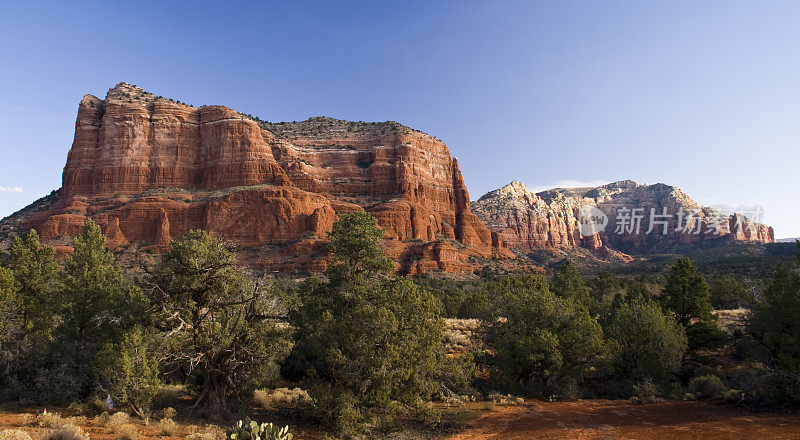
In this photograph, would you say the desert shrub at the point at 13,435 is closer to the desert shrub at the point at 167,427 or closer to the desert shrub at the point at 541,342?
the desert shrub at the point at 167,427

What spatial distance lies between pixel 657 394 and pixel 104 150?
121 metres

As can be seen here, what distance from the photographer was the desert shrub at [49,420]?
38.0 feet

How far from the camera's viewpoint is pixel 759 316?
20.7m

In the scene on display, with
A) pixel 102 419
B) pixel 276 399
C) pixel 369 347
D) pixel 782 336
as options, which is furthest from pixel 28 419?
pixel 782 336

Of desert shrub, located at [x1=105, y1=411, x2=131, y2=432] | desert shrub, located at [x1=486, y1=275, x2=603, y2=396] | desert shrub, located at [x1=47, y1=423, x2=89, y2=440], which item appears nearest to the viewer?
desert shrub, located at [x1=47, y1=423, x2=89, y2=440]

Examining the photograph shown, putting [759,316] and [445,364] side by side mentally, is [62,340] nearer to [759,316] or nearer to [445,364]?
[445,364]

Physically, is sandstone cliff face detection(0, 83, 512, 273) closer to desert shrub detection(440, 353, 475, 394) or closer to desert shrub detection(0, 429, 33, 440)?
desert shrub detection(440, 353, 475, 394)

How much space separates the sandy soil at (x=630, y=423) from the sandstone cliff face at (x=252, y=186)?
190 ft

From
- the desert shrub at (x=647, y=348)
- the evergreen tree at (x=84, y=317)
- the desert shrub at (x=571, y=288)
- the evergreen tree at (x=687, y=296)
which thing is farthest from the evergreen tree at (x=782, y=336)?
the evergreen tree at (x=84, y=317)

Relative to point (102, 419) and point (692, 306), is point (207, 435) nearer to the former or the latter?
point (102, 419)

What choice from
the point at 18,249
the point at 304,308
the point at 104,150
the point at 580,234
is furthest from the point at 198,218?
the point at 580,234

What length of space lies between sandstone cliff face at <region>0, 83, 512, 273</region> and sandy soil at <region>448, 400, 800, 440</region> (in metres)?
57.9

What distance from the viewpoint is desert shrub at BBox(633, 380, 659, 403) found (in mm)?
19994
